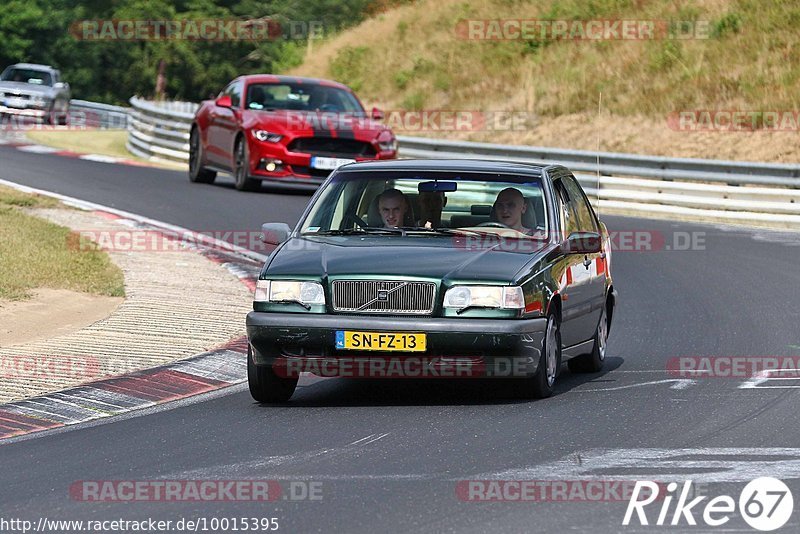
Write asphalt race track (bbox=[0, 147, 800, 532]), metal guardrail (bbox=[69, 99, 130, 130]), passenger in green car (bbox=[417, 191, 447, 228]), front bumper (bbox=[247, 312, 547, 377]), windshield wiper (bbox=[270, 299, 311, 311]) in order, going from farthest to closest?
metal guardrail (bbox=[69, 99, 130, 130]), passenger in green car (bbox=[417, 191, 447, 228]), windshield wiper (bbox=[270, 299, 311, 311]), front bumper (bbox=[247, 312, 547, 377]), asphalt race track (bbox=[0, 147, 800, 532])

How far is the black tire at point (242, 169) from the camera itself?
2300 centimetres

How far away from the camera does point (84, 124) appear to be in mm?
48219

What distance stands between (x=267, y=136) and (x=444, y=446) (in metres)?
14.9

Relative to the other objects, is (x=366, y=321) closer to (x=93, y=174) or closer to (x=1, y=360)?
(x=1, y=360)

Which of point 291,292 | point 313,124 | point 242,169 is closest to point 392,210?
point 291,292

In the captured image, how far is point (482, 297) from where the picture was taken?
917 cm

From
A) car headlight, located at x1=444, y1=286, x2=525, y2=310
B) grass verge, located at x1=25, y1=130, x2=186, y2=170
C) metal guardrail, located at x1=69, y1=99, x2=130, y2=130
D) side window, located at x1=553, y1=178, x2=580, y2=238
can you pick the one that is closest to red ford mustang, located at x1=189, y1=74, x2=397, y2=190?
grass verge, located at x1=25, y1=130, x2=186, y2=170

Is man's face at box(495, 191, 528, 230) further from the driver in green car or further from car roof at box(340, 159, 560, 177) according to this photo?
car roof at box(340, 159, 560, 177)

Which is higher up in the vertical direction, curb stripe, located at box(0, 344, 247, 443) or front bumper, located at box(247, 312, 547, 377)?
front bumper, located at box(247, 312, 547, 377)

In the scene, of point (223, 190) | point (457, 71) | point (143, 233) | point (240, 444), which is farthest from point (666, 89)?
point (240, 444)

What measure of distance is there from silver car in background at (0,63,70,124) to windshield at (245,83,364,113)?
20.1 meters

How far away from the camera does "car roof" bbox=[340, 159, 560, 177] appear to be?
10539 millimetres

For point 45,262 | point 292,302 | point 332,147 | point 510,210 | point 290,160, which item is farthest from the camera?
point 332,147

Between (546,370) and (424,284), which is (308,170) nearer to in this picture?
(546,370)
